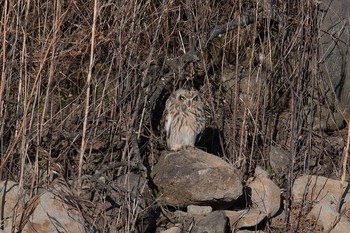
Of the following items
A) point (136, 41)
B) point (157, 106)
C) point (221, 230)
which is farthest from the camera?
point (157, 106)

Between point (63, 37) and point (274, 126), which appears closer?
point (63, 37)

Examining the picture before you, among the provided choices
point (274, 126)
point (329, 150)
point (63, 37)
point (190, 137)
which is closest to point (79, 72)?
point (63, 37)

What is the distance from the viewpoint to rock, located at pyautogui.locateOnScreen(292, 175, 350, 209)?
19.9ft

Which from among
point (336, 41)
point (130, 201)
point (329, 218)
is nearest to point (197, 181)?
point (130, 201)

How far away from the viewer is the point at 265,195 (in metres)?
5.96

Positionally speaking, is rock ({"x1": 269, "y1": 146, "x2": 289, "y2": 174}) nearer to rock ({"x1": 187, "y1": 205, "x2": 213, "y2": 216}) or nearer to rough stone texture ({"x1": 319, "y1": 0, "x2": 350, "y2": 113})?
rough stone texture ({"x1": 319, "y1": 0, "x2": 350, "y2": 113})

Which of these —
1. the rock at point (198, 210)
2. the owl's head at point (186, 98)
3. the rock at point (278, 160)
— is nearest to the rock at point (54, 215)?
the rock at point (198, 210)

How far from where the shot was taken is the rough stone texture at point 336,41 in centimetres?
673

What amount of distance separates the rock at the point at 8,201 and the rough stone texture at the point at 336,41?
2530mm

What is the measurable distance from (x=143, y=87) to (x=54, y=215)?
3.81 ft

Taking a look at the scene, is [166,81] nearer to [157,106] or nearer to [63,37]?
[157,106]

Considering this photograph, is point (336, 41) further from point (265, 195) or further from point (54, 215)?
point (54, 215)

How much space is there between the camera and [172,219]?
575 centimetres

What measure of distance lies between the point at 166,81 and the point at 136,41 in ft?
1.51
